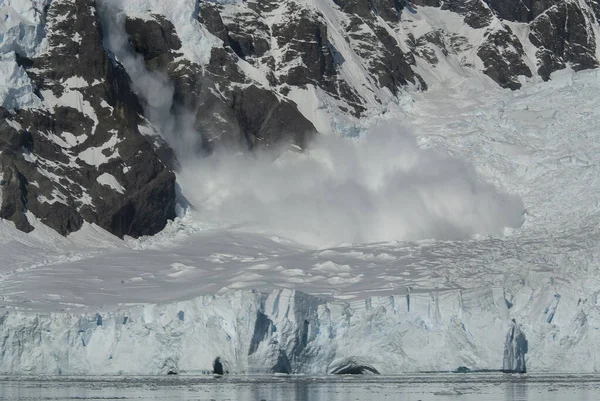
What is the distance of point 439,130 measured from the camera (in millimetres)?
103375

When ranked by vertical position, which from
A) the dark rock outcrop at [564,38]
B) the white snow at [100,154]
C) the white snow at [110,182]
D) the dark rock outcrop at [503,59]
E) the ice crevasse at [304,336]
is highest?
the dark rock outcrop at [564,38]

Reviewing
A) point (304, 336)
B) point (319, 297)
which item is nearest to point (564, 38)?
point (319, 297)

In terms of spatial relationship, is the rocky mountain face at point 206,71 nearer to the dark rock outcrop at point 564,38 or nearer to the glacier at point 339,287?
the dark rock outcrop at point 564,38

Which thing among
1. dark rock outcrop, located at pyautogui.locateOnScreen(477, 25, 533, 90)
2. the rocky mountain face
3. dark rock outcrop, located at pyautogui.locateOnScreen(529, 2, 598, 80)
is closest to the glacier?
the rocky mountain face

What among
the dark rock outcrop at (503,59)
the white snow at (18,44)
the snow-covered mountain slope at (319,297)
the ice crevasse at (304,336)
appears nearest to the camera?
the ice crevasse at (304,336)

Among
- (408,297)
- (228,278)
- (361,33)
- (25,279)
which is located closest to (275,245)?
(228,278)

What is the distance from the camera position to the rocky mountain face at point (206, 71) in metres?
92.5

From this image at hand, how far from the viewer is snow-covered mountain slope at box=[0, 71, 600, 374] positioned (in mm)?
68000

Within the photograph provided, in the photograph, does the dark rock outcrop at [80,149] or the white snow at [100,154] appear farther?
the white snow at [100,154]

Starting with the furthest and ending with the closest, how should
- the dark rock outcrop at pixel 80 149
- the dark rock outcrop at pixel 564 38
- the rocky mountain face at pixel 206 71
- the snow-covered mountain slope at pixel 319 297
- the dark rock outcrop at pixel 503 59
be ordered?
the dark rock outcrop at pixel 564 38 → the dark rock outcrop at pixel 503 59 → the rocky mountain face at pixel 206 71 → the dark rock outcrop at pixel 80 149 → the snow-covered mountain slope at pixel 319 297

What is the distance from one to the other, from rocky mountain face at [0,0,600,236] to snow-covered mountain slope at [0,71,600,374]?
3845 mm

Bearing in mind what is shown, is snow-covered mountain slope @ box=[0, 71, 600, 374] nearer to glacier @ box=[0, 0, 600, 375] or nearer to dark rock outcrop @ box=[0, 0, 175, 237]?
glacier @ box=[0, 0, 600, 375]

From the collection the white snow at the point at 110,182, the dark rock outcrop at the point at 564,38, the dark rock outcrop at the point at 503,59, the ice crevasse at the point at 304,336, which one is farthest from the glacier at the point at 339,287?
the dark rock outcrop at the point at 564,38

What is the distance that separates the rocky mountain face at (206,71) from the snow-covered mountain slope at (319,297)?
12.6 feet
